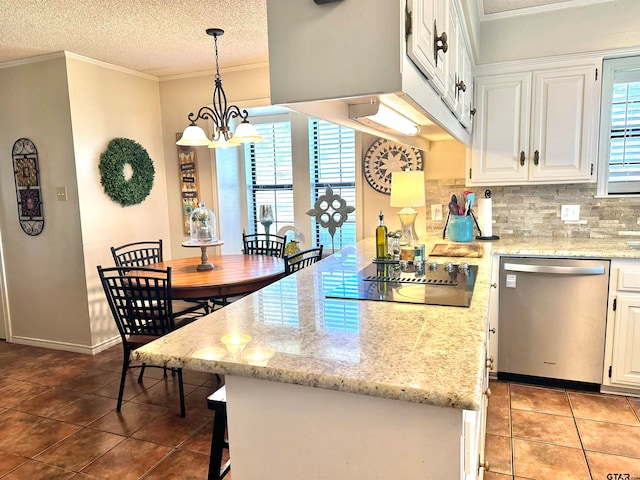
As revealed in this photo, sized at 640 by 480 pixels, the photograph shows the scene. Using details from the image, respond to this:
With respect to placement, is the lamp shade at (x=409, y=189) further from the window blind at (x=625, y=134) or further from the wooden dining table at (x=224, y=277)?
the window blind at (x=625, y=134)

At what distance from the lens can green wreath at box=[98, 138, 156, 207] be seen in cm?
378

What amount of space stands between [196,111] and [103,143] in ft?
3.01

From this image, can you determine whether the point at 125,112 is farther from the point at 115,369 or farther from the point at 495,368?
the point at 495,368

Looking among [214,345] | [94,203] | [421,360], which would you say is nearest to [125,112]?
[94,203]

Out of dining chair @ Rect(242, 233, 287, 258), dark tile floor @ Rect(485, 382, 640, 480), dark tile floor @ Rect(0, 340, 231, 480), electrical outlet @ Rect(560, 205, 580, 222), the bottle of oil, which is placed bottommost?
dark tile floor @ Rect(0, 340, 231, 480)

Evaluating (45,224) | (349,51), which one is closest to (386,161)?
(349,51)

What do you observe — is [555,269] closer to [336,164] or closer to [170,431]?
[336,164]

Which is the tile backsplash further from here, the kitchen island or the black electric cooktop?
the kitchen island

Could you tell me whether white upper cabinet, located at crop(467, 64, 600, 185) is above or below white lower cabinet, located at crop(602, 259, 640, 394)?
above

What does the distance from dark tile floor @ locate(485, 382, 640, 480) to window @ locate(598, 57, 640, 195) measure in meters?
1.42

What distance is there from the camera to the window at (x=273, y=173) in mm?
4434

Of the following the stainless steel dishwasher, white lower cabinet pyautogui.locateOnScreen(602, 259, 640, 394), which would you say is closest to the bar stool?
the stainless steel dishwasher

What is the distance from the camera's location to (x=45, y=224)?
376 cm

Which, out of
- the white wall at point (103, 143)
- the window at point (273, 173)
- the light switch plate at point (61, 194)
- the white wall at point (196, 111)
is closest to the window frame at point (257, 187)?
the window at point (273, 173)
